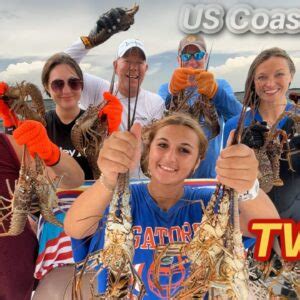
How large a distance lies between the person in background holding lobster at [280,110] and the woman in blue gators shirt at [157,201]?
41 cm

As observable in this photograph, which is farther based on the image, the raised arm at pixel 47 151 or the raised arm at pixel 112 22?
the raised arm at pixel 112 22

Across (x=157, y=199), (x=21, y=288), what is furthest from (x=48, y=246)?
(x=157, y=199)

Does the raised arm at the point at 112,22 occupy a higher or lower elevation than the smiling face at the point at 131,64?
higher

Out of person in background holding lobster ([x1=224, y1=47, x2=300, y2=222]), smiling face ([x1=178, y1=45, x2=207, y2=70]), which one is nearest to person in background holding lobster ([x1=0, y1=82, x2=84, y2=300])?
person in background holding lobster ([x1=224, y1=47, x2=300, y2=222])

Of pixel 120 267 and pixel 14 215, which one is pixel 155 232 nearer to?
pixel 120 267

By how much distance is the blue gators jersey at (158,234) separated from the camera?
1.13m

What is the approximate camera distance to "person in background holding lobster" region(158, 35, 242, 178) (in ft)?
4.91

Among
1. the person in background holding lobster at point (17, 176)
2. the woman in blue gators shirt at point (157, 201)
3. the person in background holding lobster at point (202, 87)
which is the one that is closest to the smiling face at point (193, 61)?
the person in background holding lobster at point (202, 87)

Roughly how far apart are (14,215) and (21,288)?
1.23ft

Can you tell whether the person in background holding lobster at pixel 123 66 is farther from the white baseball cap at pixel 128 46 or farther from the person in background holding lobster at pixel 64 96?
the person in background holding lobster at pixel 64 96

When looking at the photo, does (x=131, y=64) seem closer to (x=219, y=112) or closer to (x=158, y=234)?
(x=219, y=112)

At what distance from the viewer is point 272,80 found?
154cm

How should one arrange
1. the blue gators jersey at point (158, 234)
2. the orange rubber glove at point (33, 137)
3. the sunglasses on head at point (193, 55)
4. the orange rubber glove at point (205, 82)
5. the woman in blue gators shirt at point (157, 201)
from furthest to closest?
the sunglasses on head at point (193, 55), the orange rubber glove at point (205, 82), the orange rubber glove at point (33, 137), the blue gators jersey at point (158, 234), the woman in blue gators shirt at point (157, 201)

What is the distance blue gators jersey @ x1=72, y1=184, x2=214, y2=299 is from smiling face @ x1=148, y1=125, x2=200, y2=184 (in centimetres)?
9
